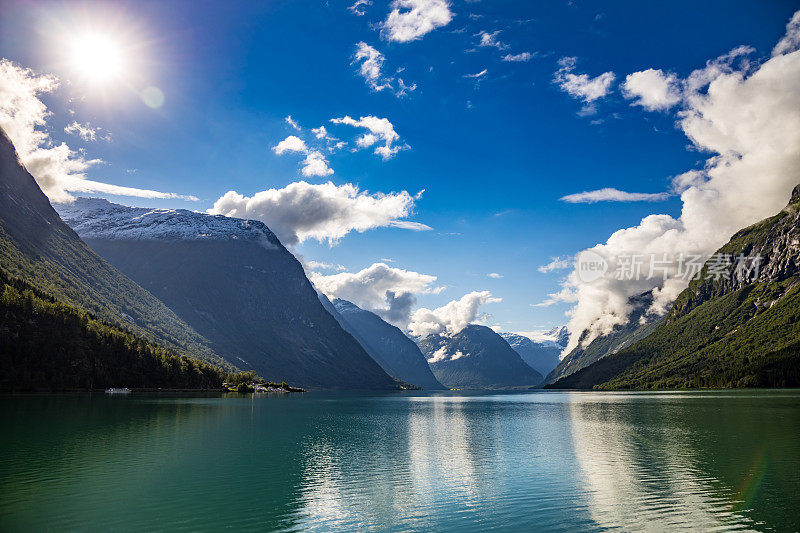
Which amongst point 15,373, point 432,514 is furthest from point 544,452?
point 15,373

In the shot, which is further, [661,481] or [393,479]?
[393,479]

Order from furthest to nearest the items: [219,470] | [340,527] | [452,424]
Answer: [452,424]
[219,470]
[340,527]

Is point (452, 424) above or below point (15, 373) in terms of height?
below

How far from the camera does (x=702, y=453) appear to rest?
62031 mm

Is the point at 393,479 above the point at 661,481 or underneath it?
above

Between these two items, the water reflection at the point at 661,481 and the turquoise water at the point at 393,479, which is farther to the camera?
the water reflection at the point at 661,481

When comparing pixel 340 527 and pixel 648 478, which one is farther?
pixel 648 478

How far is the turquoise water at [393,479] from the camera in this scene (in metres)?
34.7

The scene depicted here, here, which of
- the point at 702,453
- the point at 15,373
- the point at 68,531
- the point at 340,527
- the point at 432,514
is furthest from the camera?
the point at 15,373

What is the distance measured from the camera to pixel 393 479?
160 feet

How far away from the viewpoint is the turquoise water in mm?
34688

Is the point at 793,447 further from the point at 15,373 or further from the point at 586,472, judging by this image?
the point at 15,373

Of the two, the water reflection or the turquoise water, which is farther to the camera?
the water reflection

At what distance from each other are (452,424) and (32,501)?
84.8m
